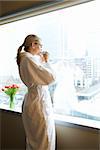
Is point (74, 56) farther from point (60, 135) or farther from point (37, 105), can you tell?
point (60, 135)

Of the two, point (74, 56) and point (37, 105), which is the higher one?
point (74, 56)

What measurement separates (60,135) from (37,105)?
17.9 inches

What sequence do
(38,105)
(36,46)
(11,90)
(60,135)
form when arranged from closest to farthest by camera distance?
(38,105), (36,46), (60,135), (11,90)

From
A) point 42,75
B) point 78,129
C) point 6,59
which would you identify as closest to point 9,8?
point 6,59

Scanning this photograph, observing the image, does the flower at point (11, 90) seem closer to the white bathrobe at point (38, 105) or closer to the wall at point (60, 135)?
the wall at point (60, 135)

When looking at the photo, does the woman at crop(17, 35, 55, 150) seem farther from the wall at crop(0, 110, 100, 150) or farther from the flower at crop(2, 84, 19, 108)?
the flower at crop(2, 84, 19, 108)

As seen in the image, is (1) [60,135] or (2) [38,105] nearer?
(2) [38,105]

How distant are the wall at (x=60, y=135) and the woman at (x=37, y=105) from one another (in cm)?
23

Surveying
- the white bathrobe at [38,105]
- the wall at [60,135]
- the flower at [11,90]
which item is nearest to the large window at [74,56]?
the wall at [60,135]

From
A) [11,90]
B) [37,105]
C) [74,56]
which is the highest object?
[74,56]

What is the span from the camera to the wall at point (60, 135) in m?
1.89

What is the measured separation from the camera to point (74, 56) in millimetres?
2164

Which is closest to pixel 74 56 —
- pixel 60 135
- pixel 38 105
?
pixel 38 105

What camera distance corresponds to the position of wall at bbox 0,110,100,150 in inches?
74.4
